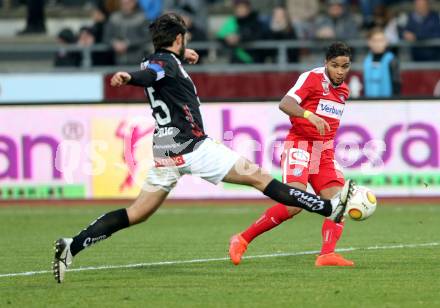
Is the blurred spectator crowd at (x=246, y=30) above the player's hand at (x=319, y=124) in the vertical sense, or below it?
below

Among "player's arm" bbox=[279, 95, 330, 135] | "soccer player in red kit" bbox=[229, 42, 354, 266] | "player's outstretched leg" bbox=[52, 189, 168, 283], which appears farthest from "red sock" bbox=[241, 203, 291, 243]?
"player's outstretched leg" bbox=[52, 189, 168, 283]

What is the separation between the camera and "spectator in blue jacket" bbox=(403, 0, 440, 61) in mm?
22250

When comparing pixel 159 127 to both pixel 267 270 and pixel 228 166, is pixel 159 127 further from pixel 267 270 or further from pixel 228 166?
pixel 267 270

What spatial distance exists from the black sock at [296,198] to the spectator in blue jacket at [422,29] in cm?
1282

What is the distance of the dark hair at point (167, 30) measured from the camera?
9.84m

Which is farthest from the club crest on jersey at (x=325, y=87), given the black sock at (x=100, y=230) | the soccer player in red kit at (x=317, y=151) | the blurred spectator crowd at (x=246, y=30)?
the blurred spectator crowd at (x=246, y=30)

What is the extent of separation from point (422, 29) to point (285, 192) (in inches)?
513

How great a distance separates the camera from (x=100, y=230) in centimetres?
984

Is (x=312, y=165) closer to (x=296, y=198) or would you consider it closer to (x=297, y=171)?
(x=297, y=171)

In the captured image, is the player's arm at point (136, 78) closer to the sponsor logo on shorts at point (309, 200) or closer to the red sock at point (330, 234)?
the sponsor logo on shorts at point (309, 200)

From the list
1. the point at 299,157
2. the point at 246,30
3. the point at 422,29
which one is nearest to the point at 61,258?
the point at 299,157

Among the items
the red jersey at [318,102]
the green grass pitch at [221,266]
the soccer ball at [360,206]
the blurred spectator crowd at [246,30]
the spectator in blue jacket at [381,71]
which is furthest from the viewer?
the blurred spectator crowd at [246,30]

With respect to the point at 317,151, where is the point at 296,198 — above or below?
below

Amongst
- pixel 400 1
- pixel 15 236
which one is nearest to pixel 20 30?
pixel 400 1
